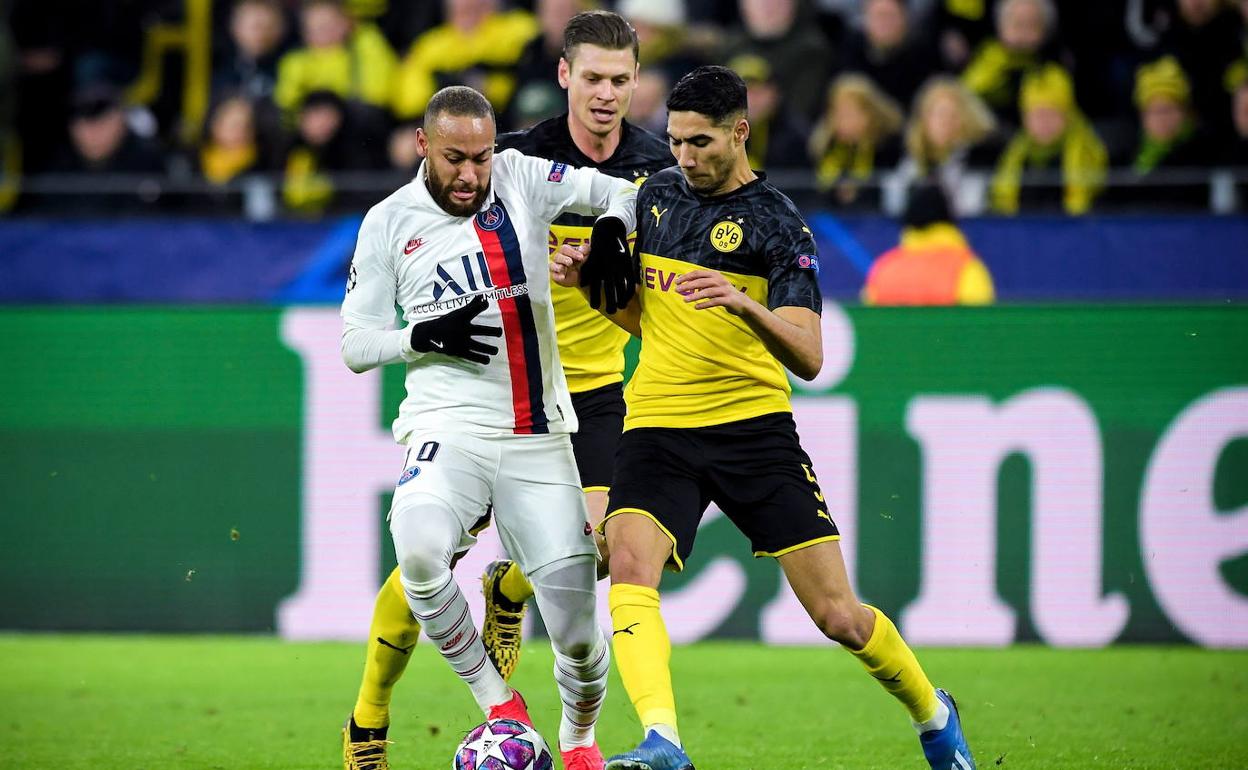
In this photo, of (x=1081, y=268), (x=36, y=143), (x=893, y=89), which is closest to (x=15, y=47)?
(x=36, y=143)

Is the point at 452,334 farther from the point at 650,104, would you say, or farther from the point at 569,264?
the point at 650,104

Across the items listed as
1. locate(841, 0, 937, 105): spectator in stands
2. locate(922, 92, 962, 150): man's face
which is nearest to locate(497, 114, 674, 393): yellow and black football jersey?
locate(922, 92, 962, 150): man's face

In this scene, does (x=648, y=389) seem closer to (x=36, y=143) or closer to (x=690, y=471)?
(x=690, y=471)

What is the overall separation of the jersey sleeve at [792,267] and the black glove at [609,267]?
0.46 metres

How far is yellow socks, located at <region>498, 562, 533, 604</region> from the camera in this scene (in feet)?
22.1

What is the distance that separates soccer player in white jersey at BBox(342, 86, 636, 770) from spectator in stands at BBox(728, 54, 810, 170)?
5.51m

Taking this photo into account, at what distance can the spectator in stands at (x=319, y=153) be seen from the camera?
11531mm

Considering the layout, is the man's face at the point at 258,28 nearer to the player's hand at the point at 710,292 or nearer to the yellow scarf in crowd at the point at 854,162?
the yellow scarf in crowd at the point at 854,162

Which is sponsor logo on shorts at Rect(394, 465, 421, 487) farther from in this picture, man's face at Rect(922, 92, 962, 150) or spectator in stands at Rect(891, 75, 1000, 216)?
man's face at Rect(922, 92, 962, 150)

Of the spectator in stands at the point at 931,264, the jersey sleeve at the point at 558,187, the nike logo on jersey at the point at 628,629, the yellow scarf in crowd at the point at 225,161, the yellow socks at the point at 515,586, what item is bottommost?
the yellow socks at the point at 515,586

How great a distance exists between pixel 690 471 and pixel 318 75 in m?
7.75

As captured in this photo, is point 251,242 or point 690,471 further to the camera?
point 251,242

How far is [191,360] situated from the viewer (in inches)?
379

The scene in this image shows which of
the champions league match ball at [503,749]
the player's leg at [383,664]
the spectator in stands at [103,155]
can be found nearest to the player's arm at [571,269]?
the player's leg at [383,664]
